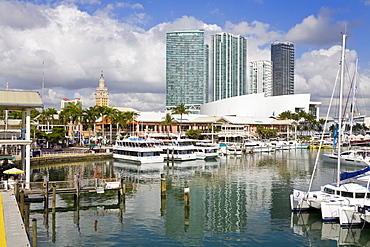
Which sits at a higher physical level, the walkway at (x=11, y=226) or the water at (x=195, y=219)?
the walkway at (x=11, y=226)

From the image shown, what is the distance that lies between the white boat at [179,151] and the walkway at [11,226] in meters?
48.7

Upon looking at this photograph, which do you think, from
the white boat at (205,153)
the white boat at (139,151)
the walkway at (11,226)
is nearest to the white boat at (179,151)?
the white boat at (139,151)

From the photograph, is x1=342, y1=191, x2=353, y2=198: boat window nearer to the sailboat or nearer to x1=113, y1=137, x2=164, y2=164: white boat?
the sailboat

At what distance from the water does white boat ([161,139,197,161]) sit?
2458cm

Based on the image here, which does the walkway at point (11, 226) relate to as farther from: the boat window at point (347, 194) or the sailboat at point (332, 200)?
the boat window at point (347, 194)

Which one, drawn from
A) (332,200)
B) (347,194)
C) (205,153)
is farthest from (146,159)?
(347,194)

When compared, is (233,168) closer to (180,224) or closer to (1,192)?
(180,224)

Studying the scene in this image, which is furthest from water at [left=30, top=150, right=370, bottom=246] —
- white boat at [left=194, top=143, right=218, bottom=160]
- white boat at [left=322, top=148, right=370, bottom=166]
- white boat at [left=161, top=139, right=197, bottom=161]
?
white boat at [left=194, top=143, right=218, bottom=160]

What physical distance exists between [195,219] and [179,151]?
149 feet

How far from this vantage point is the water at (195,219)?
27391 mm

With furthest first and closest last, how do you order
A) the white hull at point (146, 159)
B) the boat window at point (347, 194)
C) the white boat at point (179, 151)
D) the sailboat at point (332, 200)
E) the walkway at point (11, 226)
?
the white boat at point (179, 151), the white hull at point (146, 159), the boat window at point (347, 194), the sailboat at point (332, 200), the walkway at point (11, 226)

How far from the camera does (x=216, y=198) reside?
133 feet

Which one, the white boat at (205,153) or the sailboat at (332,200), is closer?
the sailboat at (332,200)

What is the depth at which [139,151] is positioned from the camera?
238 feet
